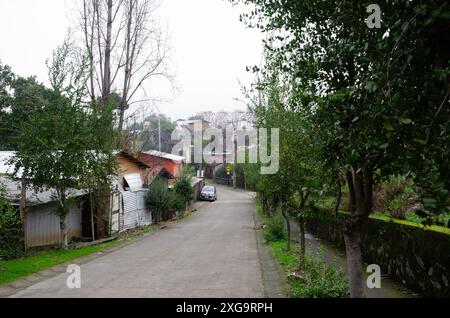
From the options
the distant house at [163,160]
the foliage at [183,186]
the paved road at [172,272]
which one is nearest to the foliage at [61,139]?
the paved road at [172,272]

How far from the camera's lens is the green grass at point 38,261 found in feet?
31.5

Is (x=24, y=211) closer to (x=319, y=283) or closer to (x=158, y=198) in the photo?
(x=319, y=283)

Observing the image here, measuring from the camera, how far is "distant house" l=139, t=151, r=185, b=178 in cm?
4278

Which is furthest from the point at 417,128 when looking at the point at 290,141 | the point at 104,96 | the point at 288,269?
the point at 104,96

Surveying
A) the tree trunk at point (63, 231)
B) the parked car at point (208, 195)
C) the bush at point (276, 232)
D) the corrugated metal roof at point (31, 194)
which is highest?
the corrugated metal roof at point (31, 194)

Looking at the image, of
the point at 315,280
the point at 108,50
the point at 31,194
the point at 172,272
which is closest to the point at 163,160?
the point at 108,50

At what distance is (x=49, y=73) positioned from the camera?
538 inches

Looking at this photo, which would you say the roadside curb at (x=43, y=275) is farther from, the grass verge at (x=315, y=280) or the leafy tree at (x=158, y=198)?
the leafy tree at (x=158, y=198)

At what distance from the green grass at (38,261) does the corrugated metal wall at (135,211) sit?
196 inches

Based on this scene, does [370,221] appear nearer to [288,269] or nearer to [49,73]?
[288,269]

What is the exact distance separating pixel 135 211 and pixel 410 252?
16262 mm
